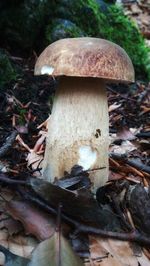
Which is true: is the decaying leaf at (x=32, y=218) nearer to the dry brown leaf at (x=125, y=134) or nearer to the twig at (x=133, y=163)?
the twig at (x=133, y=163)

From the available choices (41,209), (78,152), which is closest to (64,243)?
(41,209)

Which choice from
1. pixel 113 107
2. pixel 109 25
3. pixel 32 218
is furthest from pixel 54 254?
pixel 109 25

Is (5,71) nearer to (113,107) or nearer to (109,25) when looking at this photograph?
(113,107)

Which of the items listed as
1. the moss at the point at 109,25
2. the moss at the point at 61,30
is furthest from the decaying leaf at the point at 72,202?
the moss at the point at 109,25

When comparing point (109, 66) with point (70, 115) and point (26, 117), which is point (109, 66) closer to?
point (70, 115)

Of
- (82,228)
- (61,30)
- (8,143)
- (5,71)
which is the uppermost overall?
(61,30)

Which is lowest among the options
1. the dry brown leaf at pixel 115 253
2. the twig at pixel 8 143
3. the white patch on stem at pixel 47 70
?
the dry brown leaf at pixel 115 253

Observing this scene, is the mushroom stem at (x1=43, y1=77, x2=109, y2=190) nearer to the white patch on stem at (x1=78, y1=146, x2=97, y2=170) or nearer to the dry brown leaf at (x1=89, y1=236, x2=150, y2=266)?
the white patch on stem at (x1=78, y1=146, x2=97, y2=170)
